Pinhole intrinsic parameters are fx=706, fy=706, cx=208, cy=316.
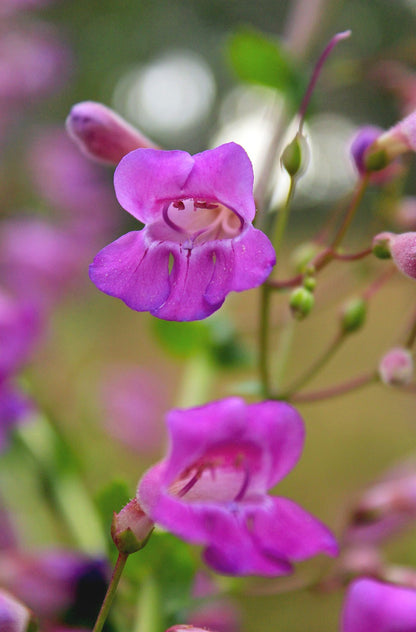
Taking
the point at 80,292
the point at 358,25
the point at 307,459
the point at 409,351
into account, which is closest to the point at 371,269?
A: the point at 409,351

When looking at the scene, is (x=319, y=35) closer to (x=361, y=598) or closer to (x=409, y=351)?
(x=409, y=351)

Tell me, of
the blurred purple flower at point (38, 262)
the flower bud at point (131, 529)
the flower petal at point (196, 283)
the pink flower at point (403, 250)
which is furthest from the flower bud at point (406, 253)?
the blurred purple flower at point (38, 262)

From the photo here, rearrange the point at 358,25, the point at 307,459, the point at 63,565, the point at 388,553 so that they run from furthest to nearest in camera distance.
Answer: the point at 358,25 → the point at 307,459 → the point at 388,553 → the point at 63,565

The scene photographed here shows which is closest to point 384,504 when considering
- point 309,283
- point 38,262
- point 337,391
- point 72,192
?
point 337,391

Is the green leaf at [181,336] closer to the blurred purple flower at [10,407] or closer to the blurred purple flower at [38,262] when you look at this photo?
the blurred purple flower at [10,407]

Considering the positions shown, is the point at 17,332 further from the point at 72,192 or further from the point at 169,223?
the point at 72,192

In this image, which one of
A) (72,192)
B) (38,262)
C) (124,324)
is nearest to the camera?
(38,262)

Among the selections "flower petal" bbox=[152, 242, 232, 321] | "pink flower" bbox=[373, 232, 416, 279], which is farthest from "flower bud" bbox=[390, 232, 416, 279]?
"flower petal" bbox=[152, 242, 232, 321]

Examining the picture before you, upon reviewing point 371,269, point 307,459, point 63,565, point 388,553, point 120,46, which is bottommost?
point 307,459
